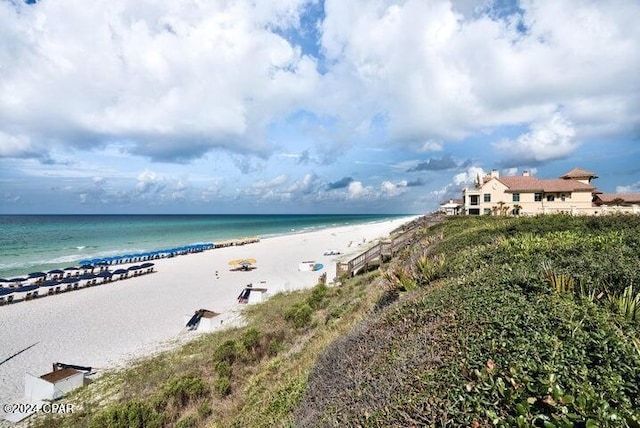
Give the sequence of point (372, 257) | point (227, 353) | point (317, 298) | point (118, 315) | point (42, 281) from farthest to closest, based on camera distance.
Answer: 1. point (42, 281)
2. point (372, 257)
3. point (118, 315)
4. point (317, 298)
5. point (227, 353)

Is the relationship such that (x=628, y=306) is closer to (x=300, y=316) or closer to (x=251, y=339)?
(x=251, y=339)

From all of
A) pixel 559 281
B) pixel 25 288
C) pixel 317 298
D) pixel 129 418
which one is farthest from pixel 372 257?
pixel 25 288

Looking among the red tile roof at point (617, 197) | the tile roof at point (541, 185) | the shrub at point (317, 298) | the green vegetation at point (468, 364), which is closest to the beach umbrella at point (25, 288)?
the green vegetation at point (468, 364)

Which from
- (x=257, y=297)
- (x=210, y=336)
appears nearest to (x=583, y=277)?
(x=210, y=336)

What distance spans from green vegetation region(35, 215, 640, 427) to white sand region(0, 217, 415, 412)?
15.6 ft

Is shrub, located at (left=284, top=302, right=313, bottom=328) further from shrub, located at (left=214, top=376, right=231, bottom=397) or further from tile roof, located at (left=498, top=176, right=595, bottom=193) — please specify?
tile roof, located at (left=498, top=176, right=595, bottom=193)

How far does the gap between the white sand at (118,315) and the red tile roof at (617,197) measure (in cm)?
3309

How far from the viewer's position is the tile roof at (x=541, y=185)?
35.6 meters

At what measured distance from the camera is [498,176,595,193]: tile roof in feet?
117

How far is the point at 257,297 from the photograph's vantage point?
22531mm

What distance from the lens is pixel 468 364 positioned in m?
3.77

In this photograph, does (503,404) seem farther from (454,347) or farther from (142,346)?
(142,346)

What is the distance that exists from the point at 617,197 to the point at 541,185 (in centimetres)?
1156

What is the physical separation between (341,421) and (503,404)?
200 cm
